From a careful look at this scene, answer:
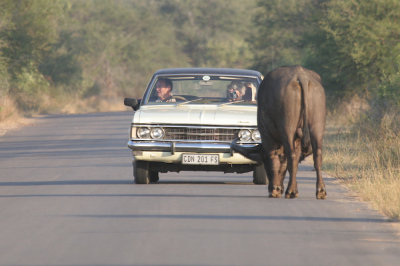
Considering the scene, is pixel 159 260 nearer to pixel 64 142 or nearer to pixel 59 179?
pixel 59 179

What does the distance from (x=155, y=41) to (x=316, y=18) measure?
2053 inches

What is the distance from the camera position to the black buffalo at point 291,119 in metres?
12.6

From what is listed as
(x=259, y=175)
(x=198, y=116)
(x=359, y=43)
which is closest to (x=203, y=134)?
(x=198, y=116)

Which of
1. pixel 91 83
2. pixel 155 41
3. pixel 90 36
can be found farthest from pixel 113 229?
pixel 155 41

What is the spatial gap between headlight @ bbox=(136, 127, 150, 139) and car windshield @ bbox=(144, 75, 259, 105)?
A: 1142 millimetres

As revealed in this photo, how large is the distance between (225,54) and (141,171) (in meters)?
79.1

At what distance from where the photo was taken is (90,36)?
2862 inches

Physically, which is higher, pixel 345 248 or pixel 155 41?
pixel 345 248

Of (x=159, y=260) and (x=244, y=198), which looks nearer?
(x=159, y=260)

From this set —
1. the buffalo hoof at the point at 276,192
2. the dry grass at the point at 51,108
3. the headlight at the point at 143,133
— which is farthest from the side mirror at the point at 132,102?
the dry grass at the point at 51,108

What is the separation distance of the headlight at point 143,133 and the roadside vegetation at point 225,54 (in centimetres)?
312

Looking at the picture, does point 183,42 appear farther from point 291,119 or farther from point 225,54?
point 291,119

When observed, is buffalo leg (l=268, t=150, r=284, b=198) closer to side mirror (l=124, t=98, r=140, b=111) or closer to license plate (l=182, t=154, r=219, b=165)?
license plate (l=182, t=154, r=219, b=165)

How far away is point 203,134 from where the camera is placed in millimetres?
14609
